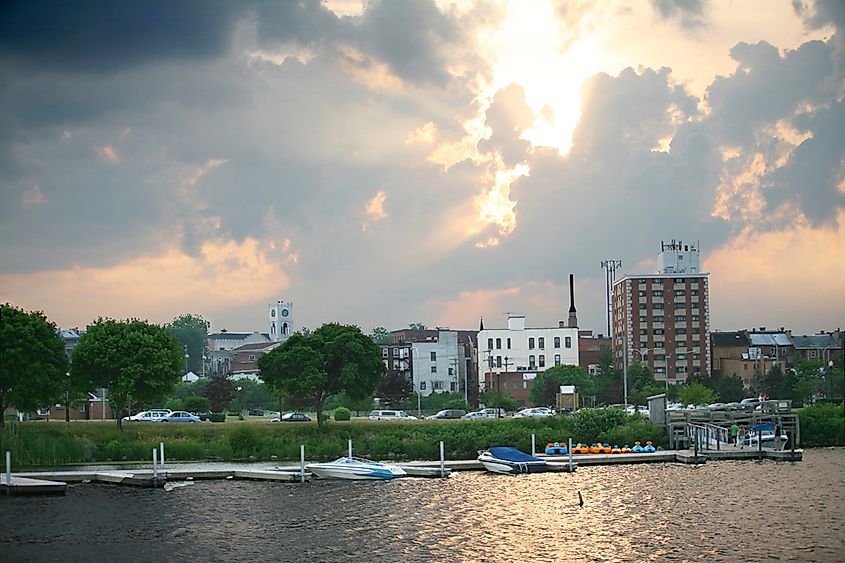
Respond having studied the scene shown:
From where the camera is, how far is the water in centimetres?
4528

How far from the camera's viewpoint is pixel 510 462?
2886 inches

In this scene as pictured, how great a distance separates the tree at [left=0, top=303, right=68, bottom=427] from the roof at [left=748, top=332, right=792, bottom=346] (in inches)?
4842

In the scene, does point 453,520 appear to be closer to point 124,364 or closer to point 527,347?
point 124,364

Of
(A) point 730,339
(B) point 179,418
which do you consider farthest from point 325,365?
(A) point 730,339

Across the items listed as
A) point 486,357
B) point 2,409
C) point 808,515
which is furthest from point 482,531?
point 486,357

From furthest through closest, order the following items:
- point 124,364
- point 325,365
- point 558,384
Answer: point 558,384 → point 325,365 → point 124,364

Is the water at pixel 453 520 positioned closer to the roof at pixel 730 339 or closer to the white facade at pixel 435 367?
the white facade at pixel 435 367

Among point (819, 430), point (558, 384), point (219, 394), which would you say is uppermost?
point (219, 394)

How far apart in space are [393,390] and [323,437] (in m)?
47.0

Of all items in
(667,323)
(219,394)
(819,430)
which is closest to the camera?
(819,430)

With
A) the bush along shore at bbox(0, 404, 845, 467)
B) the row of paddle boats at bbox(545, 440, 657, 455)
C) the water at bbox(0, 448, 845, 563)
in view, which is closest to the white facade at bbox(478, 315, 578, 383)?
the bush along shore at bbox(0, 404, 845, 467)

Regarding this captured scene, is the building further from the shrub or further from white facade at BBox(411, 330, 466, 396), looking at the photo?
the shrub

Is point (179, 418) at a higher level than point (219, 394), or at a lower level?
lower

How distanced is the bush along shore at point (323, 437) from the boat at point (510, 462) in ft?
27.8
